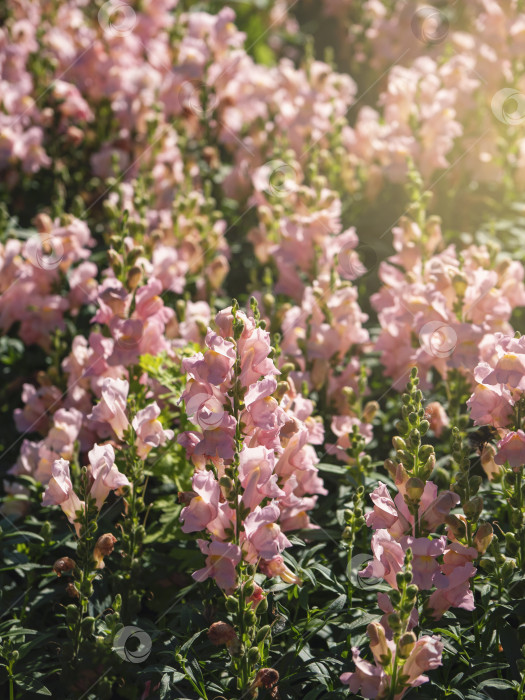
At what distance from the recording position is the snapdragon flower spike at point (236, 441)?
227 cm

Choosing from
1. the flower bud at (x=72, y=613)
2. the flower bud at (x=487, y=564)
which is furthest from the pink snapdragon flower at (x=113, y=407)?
the flower bud at (x=487, y=564)

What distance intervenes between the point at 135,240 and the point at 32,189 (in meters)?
1.58

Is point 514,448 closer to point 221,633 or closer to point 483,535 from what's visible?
point 483,535

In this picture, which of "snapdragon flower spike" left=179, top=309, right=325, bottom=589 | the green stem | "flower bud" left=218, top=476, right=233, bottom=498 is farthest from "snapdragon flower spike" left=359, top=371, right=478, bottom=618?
the green stem

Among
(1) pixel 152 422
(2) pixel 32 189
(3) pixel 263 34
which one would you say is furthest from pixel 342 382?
(3) pixel 263 34

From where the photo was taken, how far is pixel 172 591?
2.91m

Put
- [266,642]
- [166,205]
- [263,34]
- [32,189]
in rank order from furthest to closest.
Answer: [263,34] → [32,189] → [166,205] → [266,642]

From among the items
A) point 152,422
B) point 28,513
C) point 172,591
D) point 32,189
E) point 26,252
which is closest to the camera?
point 152,422

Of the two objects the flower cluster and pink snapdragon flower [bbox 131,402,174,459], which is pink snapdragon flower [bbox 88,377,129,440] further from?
the flower cluster

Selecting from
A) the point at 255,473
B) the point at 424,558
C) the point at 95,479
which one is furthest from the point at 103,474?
the point at 424,558

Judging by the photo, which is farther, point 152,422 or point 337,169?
point 337,169

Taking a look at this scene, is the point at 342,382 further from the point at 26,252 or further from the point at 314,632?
the point at 26,252

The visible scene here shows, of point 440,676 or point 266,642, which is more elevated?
point 440,676

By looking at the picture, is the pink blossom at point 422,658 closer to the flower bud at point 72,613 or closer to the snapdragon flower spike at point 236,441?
the snapdragon flower spike at point 236,441
